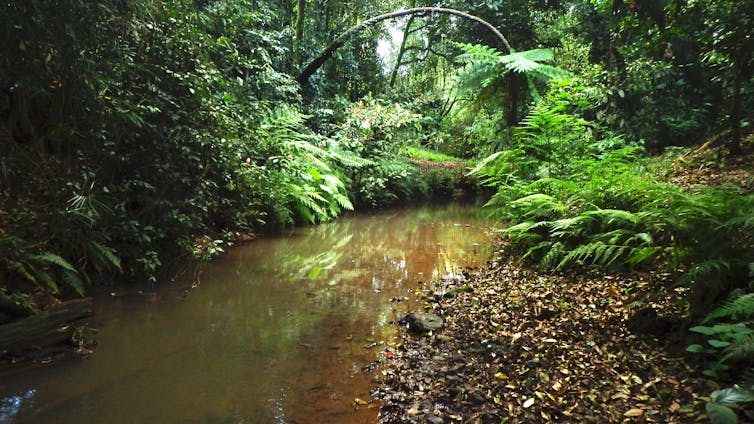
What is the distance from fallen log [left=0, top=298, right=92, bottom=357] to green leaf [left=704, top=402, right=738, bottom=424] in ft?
13.6

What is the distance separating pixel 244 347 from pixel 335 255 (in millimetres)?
3387

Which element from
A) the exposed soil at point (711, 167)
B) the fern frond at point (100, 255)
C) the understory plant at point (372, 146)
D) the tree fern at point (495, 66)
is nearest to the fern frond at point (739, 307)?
the exposed soil at point (711, 167)

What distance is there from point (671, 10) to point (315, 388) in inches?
200

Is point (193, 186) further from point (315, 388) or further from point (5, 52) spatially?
point (315, 388)

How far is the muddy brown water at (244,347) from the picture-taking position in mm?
2752

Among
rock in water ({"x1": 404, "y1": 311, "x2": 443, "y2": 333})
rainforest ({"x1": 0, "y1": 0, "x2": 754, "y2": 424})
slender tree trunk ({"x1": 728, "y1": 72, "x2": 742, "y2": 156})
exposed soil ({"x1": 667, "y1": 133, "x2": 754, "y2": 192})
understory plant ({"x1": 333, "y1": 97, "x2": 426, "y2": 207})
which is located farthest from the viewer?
understory plant ({"x1": 333, "y1": 97, "x2": 426, "y2": 207})

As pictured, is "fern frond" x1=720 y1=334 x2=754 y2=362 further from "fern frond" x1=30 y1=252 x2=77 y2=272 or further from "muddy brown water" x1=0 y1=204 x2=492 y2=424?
"fern frond" x1=30 y1=252 x2=77 y2=272

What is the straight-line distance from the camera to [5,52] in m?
3.74

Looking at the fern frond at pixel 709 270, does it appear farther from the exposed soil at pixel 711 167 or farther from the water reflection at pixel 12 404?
the water reflection at pixel 12 404

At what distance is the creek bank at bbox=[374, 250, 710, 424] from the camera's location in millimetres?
2328

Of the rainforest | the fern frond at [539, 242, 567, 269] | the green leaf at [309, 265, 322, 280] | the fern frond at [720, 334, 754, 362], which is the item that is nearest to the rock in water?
the rainforest

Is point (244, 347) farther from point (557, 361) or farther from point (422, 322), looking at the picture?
point (557, 361)

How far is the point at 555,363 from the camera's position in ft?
9.21

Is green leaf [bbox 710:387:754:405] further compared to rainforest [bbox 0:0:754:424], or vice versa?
rainforest [bbox 0:0:754:424]
